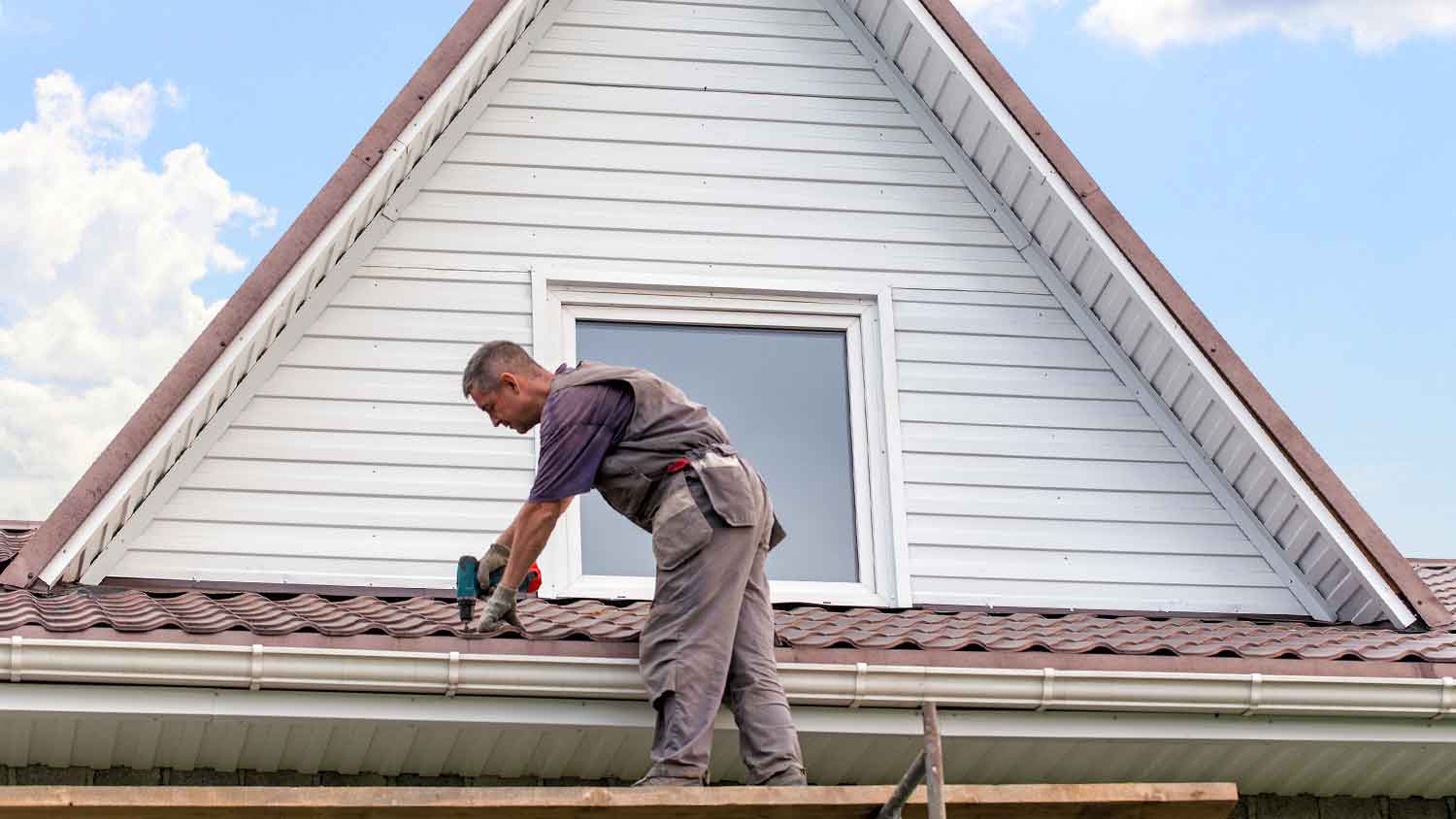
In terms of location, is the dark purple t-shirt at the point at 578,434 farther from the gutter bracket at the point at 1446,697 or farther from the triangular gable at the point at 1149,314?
the gutter bracket at the point at 1446,697

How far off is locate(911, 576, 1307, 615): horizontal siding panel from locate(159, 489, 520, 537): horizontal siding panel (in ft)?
5.89

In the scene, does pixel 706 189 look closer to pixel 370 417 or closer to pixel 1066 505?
pixel 370 417

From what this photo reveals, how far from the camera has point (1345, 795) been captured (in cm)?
693

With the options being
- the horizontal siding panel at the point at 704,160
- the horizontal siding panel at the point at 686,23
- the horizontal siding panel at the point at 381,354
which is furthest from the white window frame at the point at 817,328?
the horizontal siding panel at the point at 686,23

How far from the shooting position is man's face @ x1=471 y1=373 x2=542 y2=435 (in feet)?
20.4

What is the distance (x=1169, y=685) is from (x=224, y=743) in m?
3.11

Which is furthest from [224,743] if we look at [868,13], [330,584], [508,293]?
[868,13]

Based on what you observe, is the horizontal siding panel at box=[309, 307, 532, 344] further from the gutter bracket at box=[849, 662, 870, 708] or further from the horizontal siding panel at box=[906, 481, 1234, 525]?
the gutter bracket at box=[849, 662, 870, 708]

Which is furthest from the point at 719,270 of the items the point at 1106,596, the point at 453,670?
the point at 453,670

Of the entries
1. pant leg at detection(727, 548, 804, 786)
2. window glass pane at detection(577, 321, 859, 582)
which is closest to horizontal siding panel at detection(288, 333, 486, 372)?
window glass pane at detection(577, 321, 859, 582)

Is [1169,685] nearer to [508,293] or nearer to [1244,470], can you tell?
[1244,470]

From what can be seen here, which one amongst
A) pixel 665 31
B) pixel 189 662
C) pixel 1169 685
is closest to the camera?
pixel 189 662

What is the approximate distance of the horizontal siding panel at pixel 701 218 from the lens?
8180 mm

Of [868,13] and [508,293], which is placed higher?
[868,13]
